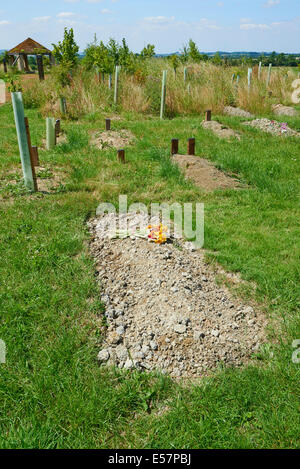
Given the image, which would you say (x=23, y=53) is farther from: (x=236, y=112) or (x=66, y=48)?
(x=236, y=112)

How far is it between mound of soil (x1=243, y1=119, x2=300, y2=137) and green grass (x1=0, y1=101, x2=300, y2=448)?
331 cm

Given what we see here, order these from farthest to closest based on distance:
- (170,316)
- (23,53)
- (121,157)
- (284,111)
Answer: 1. (23,53)
2. (284,111)
3. (121,157)
4. (170,316)

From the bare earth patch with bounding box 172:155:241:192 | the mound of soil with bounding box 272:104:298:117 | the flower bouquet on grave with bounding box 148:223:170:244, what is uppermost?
the mound of soil with bounding box 272:104:298:117

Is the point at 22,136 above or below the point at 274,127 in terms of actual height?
above

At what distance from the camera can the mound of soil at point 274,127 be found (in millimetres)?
8815

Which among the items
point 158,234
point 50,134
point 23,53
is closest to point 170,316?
point 158,234

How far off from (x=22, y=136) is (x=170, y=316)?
134 inches

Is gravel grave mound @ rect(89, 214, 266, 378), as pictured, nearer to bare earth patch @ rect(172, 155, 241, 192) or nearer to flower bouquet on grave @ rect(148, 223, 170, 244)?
flower bouquet on grave @ rect(148, 223, 170, 244)

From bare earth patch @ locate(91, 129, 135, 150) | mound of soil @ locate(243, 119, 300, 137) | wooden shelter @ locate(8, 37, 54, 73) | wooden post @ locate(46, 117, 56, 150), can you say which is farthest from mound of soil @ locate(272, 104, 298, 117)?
wooden shelter @ locate(8, 37, 54, 73)

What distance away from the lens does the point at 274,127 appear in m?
9.12

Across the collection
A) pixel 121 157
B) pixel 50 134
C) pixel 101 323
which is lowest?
pixel 101 323

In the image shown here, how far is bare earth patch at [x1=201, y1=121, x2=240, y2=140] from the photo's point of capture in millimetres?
8484

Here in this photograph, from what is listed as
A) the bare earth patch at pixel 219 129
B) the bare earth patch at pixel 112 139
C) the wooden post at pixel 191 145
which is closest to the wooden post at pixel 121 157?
the bare earth patch at pixel 112 139
